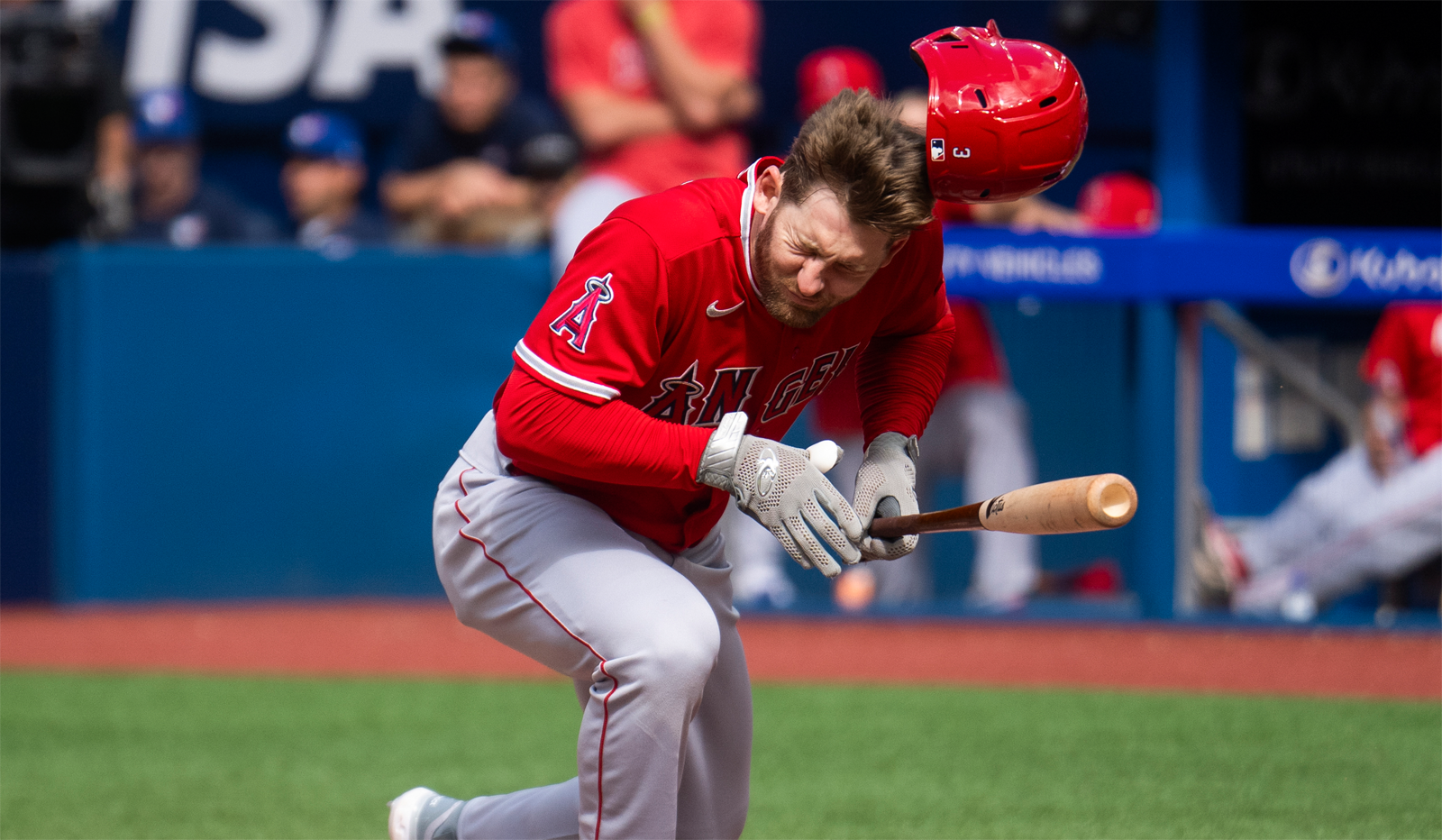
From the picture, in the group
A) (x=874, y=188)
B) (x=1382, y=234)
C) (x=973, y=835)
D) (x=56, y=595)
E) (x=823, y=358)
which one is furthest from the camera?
(x=56, y=595)

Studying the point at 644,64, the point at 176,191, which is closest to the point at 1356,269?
the point at 644,64

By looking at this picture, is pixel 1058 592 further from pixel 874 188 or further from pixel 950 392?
pixel 874 188

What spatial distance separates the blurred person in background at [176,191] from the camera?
8641mm

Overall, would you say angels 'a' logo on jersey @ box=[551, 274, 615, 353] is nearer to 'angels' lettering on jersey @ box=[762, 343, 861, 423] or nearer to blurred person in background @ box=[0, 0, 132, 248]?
'angels' lettering on jersey @ box=[762, 343, 861, 423]

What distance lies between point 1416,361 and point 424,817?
5.15m

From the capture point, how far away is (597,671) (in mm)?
2834

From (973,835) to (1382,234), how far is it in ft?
12.8

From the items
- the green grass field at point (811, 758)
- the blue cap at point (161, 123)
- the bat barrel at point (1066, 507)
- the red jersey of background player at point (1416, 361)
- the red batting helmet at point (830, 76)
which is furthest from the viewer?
the blue cap at point (161, 123)

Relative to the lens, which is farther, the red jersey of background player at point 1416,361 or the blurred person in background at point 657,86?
the blurred person in background at point 657,86

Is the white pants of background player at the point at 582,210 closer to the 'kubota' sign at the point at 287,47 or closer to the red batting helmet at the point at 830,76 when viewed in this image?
the red batting helmet at the point at 830,76

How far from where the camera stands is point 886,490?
307 cm

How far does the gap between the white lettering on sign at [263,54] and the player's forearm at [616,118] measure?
3.82 metres

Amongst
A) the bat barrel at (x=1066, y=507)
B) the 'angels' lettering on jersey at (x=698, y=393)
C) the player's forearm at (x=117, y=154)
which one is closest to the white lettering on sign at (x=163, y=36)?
the player's forearm at (x=117, y=154)

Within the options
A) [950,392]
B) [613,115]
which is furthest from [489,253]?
[950,392]
